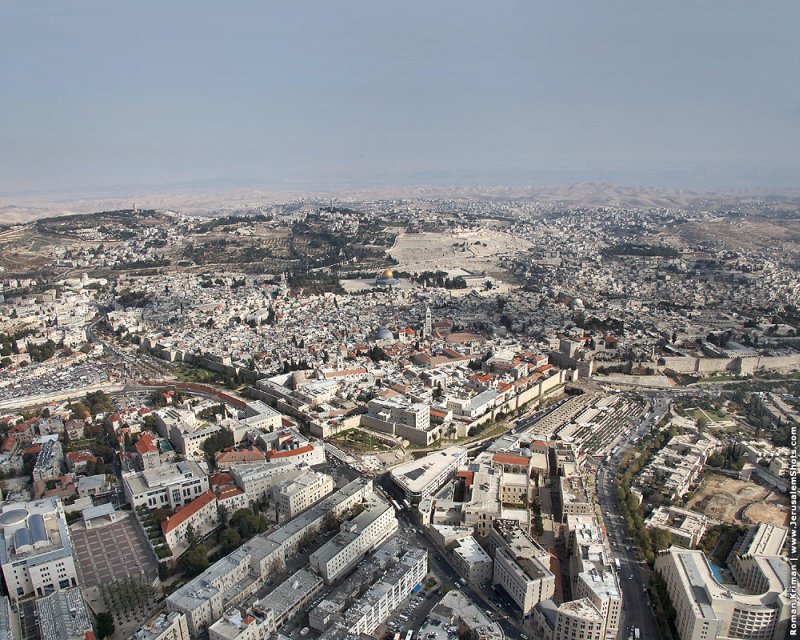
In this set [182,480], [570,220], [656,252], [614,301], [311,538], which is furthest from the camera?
[570,220]

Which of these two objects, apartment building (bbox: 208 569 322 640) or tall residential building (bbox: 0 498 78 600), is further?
tall residential building (bbox: 0 498 78 600)

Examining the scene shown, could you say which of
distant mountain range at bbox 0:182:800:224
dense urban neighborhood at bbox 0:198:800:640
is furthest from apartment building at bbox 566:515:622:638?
distant mountain range at bbox 0:182:800:224

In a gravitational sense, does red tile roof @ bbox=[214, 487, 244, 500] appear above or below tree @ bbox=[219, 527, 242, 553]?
above

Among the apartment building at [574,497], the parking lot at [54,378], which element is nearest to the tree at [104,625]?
the apartment building at [574,497]

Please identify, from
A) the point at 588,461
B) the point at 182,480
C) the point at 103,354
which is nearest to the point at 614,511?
the point at 588,461

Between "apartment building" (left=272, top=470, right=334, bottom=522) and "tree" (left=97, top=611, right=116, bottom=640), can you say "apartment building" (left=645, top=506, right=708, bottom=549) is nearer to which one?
"apartment building" (left=272, top=470, right=334, bottom=522)

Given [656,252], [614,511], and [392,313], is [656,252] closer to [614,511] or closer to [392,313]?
[392,313]

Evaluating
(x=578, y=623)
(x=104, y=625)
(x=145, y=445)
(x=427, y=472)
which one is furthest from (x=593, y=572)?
(x=145, y=445)

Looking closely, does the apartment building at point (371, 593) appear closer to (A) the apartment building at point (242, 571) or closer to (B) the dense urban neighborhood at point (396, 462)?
(B) the dense urban neighborhood at point (396, 462)
